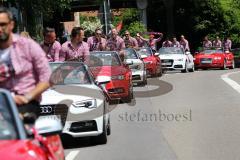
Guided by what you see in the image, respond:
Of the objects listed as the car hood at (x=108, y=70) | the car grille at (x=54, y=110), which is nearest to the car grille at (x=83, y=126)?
the car grille at (x=54, y=110)

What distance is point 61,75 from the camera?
38.4 feet

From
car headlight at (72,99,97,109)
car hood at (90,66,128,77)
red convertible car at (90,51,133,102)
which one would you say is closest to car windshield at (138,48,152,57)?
red convertible car at (90,51,133,102)

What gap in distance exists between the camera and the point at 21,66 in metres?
5.65

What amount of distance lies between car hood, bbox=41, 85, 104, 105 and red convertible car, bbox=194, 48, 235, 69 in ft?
86.8

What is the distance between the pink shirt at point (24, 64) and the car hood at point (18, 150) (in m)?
0.93

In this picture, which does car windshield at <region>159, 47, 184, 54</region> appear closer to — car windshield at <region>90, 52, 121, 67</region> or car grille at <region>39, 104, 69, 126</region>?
car windshield at <region>90, 52, 121, 67</region>

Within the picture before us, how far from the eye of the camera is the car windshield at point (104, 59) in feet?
56.5

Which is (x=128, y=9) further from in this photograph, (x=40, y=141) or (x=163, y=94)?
(x=40, y=141)

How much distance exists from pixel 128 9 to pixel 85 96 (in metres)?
50.6

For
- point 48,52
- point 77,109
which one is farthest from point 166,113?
point 77,109

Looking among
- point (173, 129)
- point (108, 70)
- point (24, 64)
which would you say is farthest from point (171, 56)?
point (24, 64)

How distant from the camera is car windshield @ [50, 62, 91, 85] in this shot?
11.5 m

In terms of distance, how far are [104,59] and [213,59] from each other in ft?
65.9

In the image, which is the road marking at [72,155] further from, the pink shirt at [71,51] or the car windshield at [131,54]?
the car windshield at [131,54]
